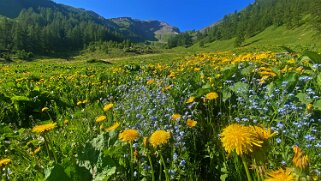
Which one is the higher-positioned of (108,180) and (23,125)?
(108,180)

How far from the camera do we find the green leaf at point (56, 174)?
264cm

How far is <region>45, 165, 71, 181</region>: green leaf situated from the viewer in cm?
264

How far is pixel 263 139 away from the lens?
152 centimetres

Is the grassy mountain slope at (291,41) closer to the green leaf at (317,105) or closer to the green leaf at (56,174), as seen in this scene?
the green leaf at (317,105)

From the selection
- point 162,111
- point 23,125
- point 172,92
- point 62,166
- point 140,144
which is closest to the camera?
point 62,166

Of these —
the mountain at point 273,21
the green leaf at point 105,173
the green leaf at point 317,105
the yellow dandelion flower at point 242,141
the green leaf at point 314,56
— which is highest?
the mountain at point 273,21

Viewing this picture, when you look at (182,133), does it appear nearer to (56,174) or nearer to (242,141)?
(56,174)


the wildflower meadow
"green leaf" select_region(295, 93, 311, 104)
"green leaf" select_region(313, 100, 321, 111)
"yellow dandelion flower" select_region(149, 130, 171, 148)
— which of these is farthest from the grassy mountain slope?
"yellow dandelion flower" select_region(149, 130, 171, 148)

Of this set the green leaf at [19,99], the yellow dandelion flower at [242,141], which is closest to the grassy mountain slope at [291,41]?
the green leaf at [19,99]

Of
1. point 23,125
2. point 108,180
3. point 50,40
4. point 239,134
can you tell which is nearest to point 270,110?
point 108,180

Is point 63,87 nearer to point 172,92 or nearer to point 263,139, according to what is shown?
point 172,92

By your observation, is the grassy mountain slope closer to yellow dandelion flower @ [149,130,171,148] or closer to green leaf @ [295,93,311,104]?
green leaf @ [295,93,311,104]

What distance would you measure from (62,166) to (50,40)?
17400 centimetres

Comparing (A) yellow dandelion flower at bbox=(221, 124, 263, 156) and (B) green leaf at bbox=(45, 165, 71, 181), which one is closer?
(A) yellow dandelion flower at bbox=(221, 124, 263, 156)
